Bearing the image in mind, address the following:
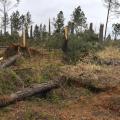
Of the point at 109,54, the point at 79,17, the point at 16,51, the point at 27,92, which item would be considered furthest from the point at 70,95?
the point at 79,17

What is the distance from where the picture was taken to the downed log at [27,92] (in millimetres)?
8866

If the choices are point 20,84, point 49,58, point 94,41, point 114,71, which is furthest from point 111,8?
point 20,84

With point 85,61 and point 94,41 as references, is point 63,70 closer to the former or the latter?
point 85,61

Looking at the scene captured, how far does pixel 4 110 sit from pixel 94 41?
11963 millimetres

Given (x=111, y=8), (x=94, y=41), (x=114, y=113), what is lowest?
(x=114, y=113)

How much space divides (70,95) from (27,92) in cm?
131

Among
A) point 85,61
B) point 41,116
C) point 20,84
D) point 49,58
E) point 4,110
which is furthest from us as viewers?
point 49,58

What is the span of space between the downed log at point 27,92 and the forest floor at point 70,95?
124 millimetres

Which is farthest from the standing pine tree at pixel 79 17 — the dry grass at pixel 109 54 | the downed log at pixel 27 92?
the downed log at pixel 27 92

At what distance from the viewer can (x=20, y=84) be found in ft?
33.7

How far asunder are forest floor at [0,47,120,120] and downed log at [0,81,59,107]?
0.41 feet

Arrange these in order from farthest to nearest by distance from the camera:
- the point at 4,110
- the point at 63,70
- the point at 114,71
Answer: the point at 114,71 → the point at 63,70 → the point at 4,110

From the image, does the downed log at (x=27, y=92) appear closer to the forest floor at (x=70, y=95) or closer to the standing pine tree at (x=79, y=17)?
the forest floor at (x=70, y=95)

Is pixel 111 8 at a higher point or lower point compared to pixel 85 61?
higher
